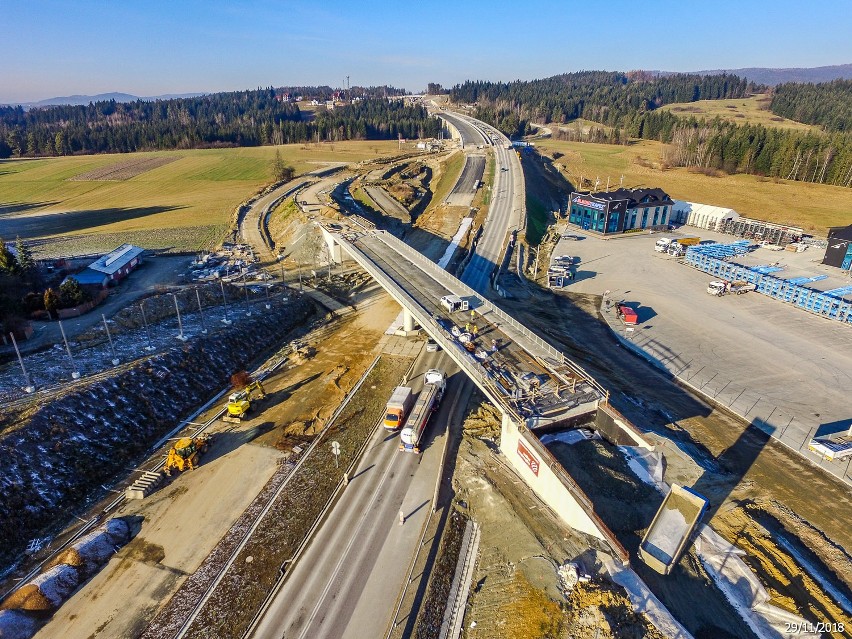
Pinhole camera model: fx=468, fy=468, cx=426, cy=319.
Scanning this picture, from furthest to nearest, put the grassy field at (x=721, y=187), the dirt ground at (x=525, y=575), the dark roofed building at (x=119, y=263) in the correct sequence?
the grassy field at (x=721, y=187) < the dark roofed building at (x=119, y=263) < the dirt ground at (x=525, y=575)

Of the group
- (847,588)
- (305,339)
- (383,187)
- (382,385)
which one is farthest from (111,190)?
(847,588)

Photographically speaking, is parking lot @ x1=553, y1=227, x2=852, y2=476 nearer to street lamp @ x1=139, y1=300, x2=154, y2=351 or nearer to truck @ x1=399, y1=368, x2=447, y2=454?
truck @ x1=399, y1=368, x2=447, y2=454

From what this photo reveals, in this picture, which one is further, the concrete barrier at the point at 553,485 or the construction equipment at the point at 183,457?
the construction equipment at the point at 183,457

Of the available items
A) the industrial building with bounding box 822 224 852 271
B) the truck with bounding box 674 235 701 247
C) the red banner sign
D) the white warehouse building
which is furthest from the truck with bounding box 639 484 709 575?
the white warehouse building

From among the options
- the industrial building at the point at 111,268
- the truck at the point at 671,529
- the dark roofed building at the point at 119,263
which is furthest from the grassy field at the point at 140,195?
the truck at the point at 671,529

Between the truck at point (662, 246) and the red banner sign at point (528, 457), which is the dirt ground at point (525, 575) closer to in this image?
the red banner sign at point (528, 457)

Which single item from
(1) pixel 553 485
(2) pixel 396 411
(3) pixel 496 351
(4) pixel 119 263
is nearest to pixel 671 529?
(1) pixel 553 485

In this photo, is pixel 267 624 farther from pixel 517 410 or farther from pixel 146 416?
pixel 146 416
